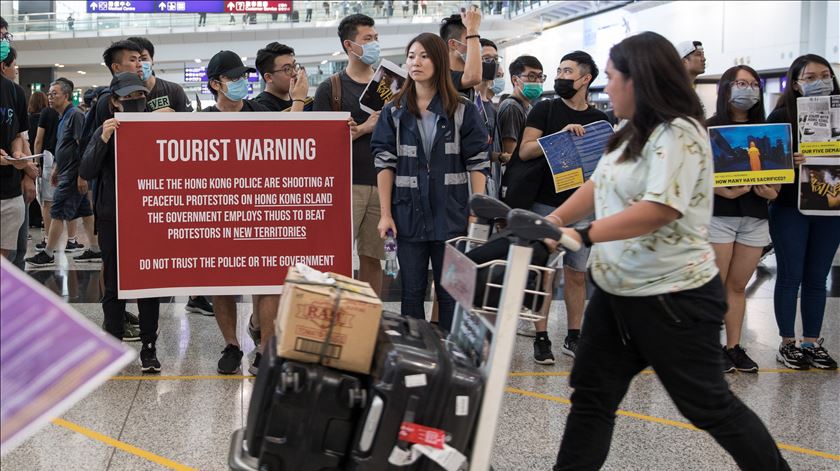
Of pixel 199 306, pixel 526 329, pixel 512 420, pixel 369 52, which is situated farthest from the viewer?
pixel 199 306

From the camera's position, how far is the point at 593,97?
2566 cm

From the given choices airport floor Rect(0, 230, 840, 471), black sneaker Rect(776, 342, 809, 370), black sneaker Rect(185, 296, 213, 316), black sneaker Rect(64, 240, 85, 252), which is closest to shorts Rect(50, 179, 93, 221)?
black sneaker Rect(64, 240, 85, 252)

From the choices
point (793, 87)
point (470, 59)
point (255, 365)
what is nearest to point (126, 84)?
point (255, 365)

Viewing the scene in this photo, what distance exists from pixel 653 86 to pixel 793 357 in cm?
286

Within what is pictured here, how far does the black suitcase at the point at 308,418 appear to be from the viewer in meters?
2.30

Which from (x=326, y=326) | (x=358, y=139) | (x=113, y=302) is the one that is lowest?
(x=113, y=302)

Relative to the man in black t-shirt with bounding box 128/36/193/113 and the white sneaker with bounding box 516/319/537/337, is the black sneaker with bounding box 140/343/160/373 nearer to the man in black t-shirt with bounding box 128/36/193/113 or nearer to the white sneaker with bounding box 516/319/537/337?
the man in black t-shirt with bounding box 128/36/193/113

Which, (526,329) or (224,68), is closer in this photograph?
(224,68)

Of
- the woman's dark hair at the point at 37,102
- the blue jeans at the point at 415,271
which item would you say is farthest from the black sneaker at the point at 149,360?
the woman's dark hair at the point at 37,102

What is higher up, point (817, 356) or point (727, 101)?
point (727, 101)

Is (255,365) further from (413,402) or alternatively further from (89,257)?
(89,257)

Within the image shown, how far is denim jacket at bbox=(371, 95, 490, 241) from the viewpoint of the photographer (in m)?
3.77

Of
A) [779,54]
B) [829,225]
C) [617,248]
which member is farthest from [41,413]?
[779,54]

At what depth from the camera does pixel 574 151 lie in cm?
449
